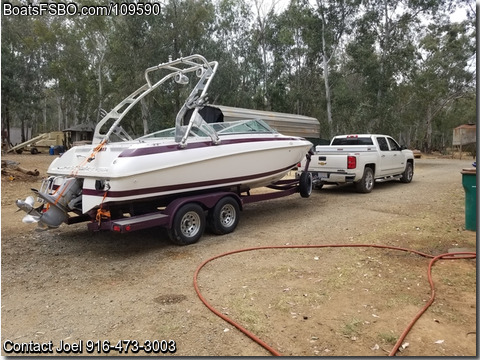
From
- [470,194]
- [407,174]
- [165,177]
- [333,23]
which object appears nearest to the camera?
[165,177]

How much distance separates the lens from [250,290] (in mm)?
4430

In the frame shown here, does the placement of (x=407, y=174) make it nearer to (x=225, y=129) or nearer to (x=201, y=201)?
(x=225, y=129)

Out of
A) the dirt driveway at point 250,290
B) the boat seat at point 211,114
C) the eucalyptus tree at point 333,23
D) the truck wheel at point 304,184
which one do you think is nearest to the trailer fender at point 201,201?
the dirt driveway at point 250,290

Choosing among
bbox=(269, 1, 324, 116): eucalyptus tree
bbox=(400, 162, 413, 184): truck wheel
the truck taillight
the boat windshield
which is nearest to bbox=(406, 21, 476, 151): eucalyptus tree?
bbox=(269, 1, 324, 116): eucalyptus tree

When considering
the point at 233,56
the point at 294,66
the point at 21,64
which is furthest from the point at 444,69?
the point at 21,64

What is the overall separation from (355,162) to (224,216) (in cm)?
543

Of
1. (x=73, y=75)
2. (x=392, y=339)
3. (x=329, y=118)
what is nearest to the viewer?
(x=392, y=339)

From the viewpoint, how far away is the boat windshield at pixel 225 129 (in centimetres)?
665

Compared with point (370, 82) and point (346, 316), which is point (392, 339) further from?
point (370, 82)

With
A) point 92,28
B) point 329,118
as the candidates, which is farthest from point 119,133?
point 92,28

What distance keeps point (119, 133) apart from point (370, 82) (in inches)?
813

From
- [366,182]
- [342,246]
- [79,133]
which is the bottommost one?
[342,246]

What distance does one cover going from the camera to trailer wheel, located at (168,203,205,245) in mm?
6039

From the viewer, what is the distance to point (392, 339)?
335 centimetres
